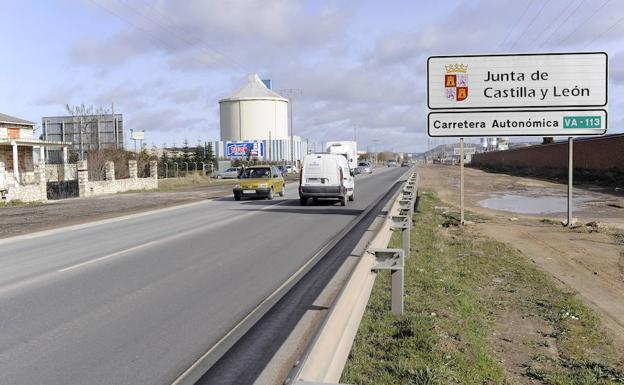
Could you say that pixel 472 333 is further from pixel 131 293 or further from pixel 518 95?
pixel 518 95

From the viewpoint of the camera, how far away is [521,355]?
221 inches

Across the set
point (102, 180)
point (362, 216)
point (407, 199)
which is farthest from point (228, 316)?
point (102, 180)

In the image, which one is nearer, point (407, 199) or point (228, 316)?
point (228, 316)

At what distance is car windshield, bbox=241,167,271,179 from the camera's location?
95.2 ft

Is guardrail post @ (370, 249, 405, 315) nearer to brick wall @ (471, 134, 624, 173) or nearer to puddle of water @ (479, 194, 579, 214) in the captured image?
puddle of water @ (479, 194, 579, 214)

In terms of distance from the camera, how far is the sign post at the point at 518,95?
1700cm

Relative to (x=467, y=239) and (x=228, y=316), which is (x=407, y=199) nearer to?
(x=467, y=239)

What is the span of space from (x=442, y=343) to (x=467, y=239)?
29.8 feet

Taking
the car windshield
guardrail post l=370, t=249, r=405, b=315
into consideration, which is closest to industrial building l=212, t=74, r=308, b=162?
the car windshield

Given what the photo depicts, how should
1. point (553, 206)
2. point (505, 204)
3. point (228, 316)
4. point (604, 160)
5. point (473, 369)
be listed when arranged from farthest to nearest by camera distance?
1. point (604, 160)
2. point (505, 204)
3. point (553, 206)
4. point (228, 316)
5. point (473, 369)

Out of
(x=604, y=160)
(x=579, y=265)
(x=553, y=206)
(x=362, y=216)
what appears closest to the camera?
(x=579, y=265)

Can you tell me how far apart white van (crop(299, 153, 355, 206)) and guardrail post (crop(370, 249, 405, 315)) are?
16926 mm

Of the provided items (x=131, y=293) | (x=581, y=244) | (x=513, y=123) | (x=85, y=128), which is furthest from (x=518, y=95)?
(x=85, y=128)

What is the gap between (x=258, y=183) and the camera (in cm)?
2836
